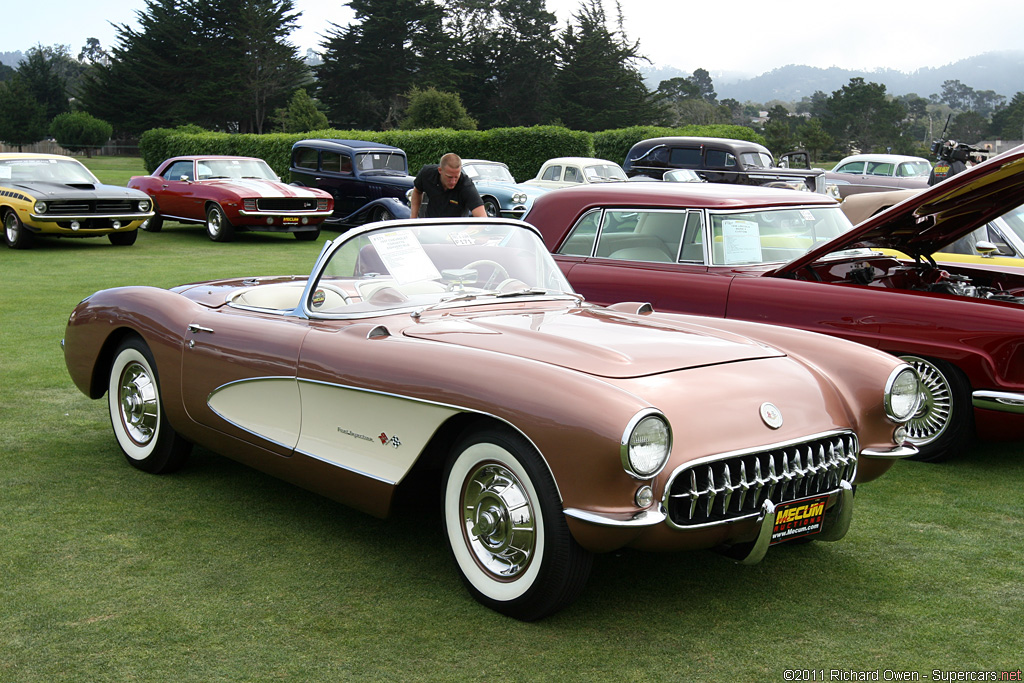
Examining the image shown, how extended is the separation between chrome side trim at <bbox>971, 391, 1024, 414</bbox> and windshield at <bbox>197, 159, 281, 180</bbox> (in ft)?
50.8

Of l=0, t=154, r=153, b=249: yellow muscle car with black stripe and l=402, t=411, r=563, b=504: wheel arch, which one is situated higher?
l=0, t=154, r=153, b=249: yellow muscle car with black stripe

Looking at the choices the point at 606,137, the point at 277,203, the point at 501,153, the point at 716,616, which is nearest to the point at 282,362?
the point at 716,616

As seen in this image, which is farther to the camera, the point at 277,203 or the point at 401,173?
the point at 401,173

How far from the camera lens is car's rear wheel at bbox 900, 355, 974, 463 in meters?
5.16

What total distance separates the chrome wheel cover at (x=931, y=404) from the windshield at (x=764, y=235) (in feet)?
4.29

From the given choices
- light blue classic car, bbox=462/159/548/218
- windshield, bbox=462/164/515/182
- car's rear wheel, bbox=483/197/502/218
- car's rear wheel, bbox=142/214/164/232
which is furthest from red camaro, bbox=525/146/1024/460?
car's rear wheel, bbox=142/214/164/232

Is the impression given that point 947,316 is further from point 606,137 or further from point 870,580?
point 606,137

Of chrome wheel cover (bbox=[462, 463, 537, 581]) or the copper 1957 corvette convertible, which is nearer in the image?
the copper 1957 corvette convertible

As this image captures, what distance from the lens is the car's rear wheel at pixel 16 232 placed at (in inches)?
609

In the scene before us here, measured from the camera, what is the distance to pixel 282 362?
4031mm

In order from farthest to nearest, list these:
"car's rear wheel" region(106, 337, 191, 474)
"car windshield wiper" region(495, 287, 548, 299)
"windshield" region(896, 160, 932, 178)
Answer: "windshield" region(896, 160, 932, 178), "car's rear wheel" region(106, 337, 191, 474), "car windshield wiper" region(495, 287, 548, 299)

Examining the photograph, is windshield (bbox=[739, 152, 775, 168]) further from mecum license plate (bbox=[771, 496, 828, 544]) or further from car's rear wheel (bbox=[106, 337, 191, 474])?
mecum license plate (bbox=[771, 496, 828, 544])

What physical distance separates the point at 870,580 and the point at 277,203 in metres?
15.2

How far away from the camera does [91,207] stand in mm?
15812
